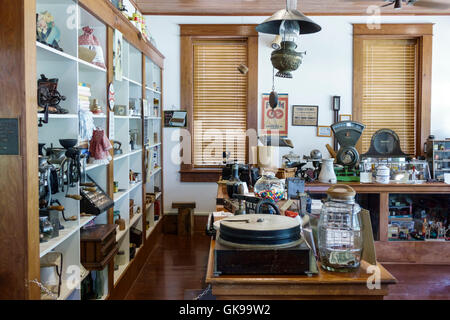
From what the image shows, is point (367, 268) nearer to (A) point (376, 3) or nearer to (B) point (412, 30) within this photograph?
(A) point (376, 3)

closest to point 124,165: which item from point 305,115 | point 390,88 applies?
point 305,115

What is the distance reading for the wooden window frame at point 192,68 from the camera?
5852 mm

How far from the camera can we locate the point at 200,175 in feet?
19.7

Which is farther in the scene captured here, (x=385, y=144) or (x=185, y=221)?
(x=185, y=221)

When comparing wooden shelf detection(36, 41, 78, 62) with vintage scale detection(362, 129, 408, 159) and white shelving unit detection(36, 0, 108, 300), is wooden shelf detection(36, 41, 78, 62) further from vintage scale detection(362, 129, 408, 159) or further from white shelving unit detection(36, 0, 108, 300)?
vintage scale detection(362, 129, 408, 159)

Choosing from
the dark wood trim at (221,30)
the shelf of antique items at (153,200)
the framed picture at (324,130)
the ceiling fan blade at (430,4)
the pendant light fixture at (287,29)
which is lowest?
the shelf of antique items at (153,200)

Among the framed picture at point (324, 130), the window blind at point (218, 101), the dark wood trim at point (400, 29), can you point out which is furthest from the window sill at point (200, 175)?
the dark wood trim at point (400, 29)

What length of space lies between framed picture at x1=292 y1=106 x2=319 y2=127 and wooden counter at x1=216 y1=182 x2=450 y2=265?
5.64 ft

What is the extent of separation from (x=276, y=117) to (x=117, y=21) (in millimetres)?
3025

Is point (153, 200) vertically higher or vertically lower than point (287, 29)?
lower

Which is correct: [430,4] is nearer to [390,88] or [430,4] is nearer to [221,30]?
[390,88]

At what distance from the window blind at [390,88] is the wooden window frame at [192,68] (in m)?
1.56

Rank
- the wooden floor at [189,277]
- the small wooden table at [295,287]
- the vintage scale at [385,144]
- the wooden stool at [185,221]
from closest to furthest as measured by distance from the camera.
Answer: the small wooden table at [295,287], the wooden floor at [189,277], the vintage scale at [385,144], the wooden stool at [185,221]

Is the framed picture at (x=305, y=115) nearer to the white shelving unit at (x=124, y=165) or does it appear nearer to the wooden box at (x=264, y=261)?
the white shelving unit at (x=124, y=165)
